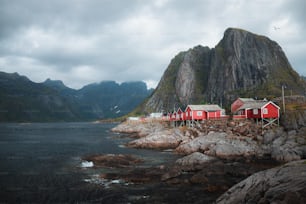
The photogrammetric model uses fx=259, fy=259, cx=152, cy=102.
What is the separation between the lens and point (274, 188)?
1688 cm

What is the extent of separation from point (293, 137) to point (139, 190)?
3568cm

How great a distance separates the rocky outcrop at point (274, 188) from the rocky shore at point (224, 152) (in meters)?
0.18

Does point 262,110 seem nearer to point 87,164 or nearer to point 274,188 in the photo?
point 87,164

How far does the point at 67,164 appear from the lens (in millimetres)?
45125

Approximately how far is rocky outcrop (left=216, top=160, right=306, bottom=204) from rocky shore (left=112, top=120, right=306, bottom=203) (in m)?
0.18

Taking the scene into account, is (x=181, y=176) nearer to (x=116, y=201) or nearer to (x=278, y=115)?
(x=116, y=201)

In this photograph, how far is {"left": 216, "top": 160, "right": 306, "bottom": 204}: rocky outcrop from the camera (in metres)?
14.9

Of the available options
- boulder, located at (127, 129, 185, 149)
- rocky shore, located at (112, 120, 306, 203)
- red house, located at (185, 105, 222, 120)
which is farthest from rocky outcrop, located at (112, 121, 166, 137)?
rocky shore, located at (112, 120, 306, 203)

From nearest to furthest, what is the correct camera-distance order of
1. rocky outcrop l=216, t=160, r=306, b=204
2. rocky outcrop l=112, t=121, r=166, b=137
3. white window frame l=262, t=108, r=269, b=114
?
rocky outcrop l=216, t=160, r=306, b=204
white window frame l=262, t=108, r=269, b=114
rocky outcrop l=112, t=121, r=166, b=137

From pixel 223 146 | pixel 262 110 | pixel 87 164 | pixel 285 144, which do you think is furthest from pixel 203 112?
A: pixel 87 164

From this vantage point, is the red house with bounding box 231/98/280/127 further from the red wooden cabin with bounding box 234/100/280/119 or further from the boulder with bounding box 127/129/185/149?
the boulder with bounding box 127/129/185/149

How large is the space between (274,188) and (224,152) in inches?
1301

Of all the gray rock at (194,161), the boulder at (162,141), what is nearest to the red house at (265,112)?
the boulder at (162,141)

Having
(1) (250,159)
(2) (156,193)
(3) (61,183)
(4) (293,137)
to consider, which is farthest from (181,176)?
(4) (293,137)
